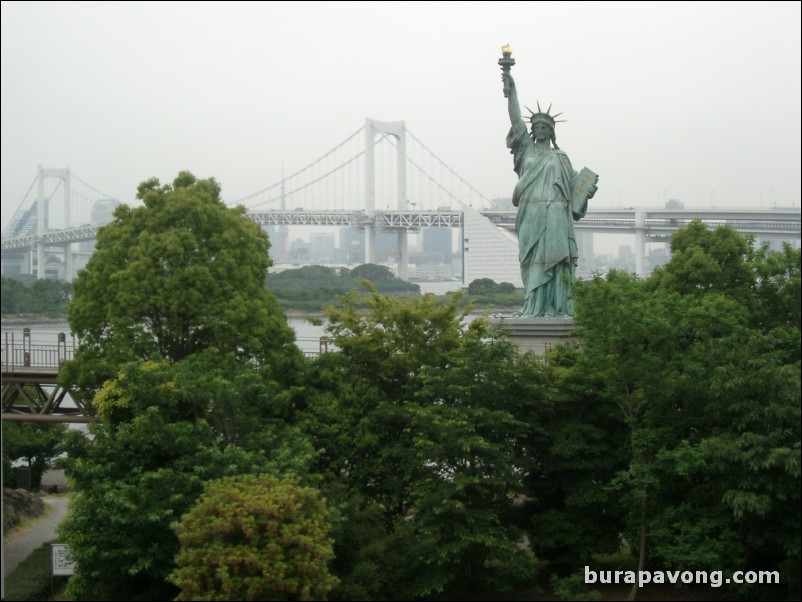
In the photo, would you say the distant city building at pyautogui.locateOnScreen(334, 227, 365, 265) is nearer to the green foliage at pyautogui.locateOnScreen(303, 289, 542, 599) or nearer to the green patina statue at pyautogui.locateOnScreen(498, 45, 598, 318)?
the green patina statue at pyautogui.locateOnScreen(498, 45, 598, 318)

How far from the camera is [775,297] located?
11.4 meters

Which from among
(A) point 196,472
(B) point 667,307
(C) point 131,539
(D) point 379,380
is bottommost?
(C) point 131,539

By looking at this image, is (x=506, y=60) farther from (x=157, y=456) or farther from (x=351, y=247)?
(x=351, y=247)

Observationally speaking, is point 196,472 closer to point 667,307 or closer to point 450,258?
point 667,307

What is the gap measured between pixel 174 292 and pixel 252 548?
3306 mm

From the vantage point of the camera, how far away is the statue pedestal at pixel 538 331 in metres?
13.1

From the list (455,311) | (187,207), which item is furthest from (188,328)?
(455,311)

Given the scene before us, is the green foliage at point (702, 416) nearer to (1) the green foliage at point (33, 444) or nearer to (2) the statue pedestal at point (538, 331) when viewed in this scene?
(2) the statue pedestal at point (538, 331)

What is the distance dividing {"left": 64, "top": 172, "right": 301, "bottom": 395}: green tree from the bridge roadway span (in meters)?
3.13

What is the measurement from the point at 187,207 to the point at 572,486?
518 cm

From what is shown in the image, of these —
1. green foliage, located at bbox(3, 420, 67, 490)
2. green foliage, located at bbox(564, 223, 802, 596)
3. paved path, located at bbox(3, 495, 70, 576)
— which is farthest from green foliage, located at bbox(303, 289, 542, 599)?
paved path, located at bbox(3, 495, 70, 576)

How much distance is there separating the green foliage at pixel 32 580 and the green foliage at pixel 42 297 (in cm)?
294

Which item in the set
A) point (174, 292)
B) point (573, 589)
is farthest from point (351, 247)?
point (573, 589)

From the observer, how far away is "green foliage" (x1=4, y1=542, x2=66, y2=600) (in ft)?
34.6
